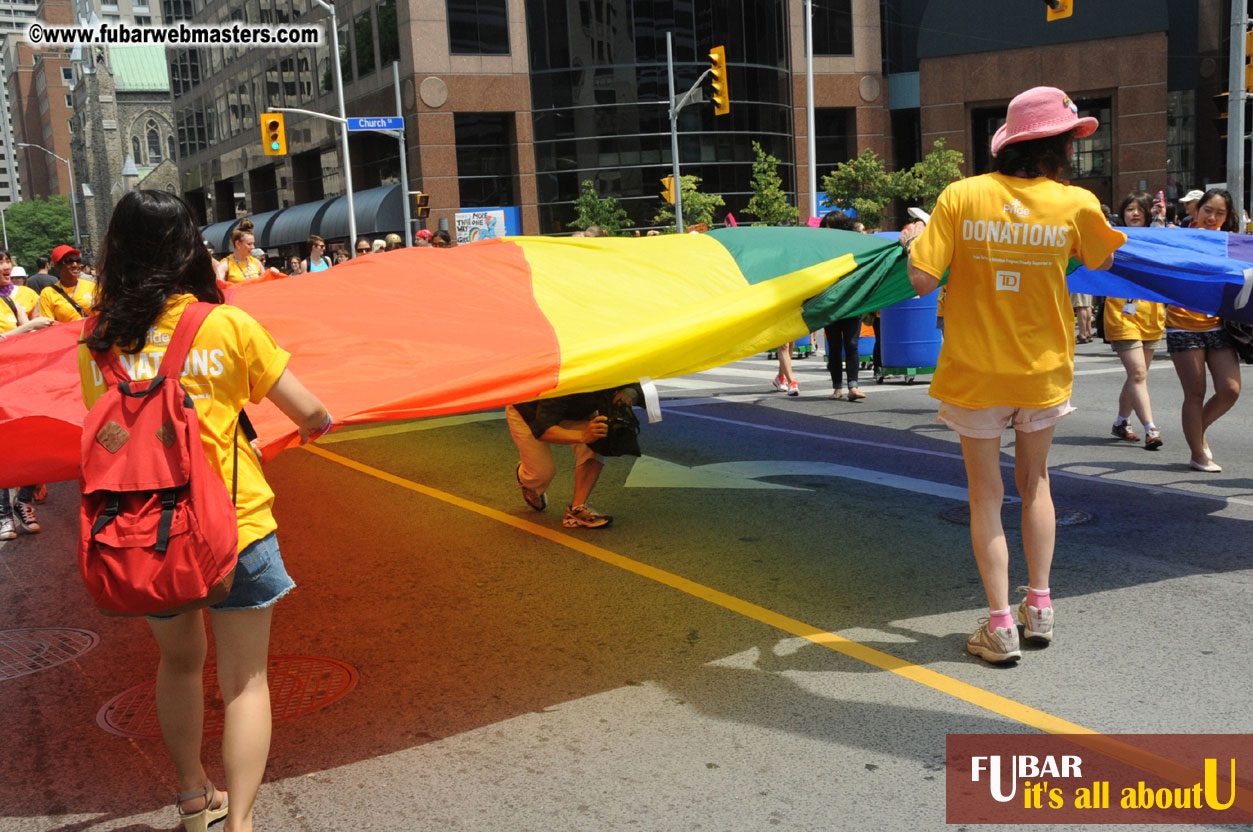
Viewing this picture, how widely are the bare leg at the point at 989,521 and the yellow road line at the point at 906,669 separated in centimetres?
41

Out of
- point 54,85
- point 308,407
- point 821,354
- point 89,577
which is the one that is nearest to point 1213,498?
point 308,407

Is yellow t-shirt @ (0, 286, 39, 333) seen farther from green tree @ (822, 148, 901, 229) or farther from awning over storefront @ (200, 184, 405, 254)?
green tree @ (822, 148, 901, 229)

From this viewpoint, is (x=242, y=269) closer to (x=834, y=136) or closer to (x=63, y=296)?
(x=63, y=296)

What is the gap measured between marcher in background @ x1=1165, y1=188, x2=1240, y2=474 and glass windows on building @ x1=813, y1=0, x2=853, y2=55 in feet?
146

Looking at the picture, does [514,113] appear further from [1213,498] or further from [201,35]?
[1213,498]

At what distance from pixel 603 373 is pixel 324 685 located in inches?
70.1

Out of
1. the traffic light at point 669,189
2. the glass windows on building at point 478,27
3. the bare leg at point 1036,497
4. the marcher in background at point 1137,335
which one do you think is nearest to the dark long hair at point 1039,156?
the bare leg at point 1036,497

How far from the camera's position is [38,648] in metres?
5.55

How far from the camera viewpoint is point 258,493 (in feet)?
10.5

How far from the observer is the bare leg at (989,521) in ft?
14.3

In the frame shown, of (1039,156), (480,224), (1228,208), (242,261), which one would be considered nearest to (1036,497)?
(1039,156)

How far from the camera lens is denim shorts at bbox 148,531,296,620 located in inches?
123

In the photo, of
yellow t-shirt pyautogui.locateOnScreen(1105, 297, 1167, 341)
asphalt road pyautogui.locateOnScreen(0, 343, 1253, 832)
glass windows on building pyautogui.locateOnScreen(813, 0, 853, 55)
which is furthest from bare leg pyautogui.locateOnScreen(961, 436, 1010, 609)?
glass windows on building pyautogui.locateOnScreen(813, 0, 853, 55)

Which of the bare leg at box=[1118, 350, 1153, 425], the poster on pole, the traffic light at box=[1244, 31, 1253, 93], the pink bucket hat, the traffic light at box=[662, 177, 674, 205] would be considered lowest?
the bare leg at box=[1118, 350, 1153, 425]
